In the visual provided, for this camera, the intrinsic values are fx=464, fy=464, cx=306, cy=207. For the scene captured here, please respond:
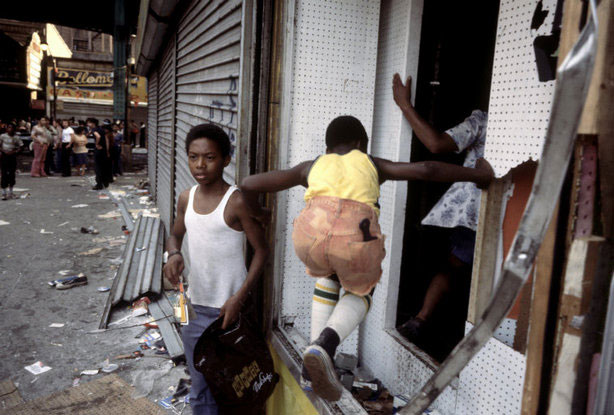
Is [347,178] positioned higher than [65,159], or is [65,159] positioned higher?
[347,178]

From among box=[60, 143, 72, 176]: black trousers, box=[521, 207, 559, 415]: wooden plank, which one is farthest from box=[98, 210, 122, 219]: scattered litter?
box=[521, 207, 559, 415]: wooden plank

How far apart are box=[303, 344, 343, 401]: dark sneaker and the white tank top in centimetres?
90

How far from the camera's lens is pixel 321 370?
196 cm

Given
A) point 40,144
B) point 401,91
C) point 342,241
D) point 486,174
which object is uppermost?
point 401,91

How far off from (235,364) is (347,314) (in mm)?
872

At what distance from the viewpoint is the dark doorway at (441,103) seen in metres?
3.69

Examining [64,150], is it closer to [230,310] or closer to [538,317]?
[230,310]

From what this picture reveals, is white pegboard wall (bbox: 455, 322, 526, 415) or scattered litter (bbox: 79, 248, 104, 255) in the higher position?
white pegboard wall (bbox: 455, 322, 526, 415)

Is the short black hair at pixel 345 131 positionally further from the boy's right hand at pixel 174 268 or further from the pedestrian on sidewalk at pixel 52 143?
the pedestrian on sidewalk at pixel 52 143

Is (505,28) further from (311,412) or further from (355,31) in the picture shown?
(311,412)

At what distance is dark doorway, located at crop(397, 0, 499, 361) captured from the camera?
3689 millimetres

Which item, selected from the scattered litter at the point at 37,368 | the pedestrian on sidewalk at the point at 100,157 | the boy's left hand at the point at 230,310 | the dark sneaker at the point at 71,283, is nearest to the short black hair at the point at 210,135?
the boy's left hand at the point at 230,310

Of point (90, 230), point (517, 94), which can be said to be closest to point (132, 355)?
point (517, 94)

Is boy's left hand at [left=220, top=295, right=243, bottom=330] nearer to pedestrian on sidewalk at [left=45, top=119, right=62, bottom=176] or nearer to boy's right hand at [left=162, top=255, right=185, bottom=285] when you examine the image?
boy's right hand at [left=162, top=255, right=185, bottom=285]
